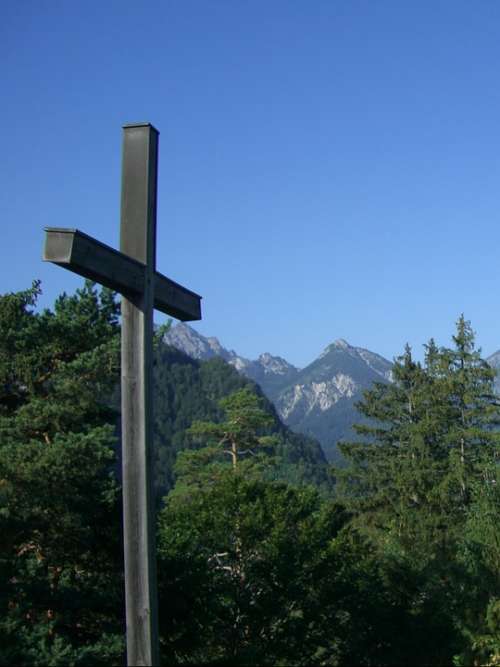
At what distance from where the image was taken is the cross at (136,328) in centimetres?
383

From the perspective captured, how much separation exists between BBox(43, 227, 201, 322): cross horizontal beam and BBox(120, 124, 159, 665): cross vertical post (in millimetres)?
97

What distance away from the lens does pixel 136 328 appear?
409cm

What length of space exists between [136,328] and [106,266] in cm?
35

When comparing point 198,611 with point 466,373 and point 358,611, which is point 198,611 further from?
point 466,373

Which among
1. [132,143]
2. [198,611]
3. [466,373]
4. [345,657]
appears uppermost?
[466,373]

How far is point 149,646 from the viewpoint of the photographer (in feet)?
12.8

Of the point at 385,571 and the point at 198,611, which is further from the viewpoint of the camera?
the point at 385,571

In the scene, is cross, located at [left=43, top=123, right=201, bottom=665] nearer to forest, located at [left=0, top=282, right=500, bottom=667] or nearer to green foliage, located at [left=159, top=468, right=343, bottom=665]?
forest, located at [left=0, top=282, right=500, bottom=667]

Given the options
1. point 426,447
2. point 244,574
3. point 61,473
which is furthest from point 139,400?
point 426,447

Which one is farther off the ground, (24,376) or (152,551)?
(24,376)

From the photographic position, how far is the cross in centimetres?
383

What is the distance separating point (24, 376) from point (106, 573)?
9.16 ft

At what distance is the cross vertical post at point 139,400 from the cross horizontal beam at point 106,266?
10 cm

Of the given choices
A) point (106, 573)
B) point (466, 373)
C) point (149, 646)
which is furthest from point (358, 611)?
point (466, 373)
